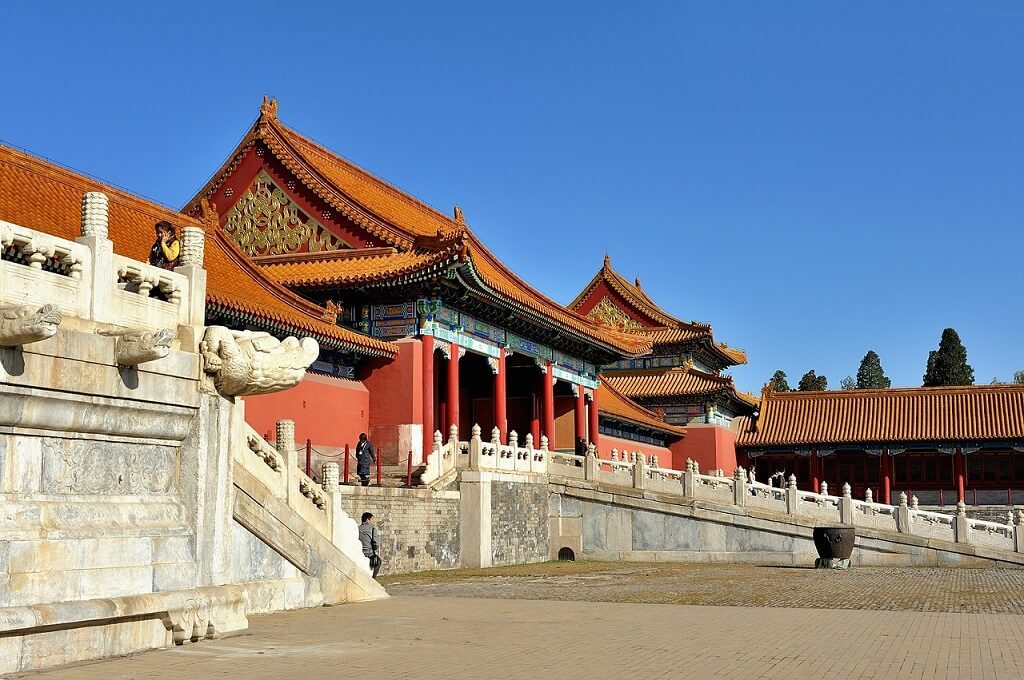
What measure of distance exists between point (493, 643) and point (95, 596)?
3.30 metres

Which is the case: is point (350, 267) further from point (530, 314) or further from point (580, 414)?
point (580, 414)

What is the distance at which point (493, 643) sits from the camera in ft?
33.3

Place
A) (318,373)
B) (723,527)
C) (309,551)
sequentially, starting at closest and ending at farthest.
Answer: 1. (309,551)
2. (318,373)
3. (723,527)

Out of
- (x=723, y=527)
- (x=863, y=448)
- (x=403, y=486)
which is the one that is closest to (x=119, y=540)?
(x=403, y=486)

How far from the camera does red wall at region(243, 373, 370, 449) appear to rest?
21.6m

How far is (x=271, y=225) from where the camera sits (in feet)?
91.8

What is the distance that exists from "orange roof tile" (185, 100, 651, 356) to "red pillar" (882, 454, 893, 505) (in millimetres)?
18224

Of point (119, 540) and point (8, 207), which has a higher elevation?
point (8, 207)

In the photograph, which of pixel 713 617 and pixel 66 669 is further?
pixel 713 617

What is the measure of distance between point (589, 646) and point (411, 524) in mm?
11368

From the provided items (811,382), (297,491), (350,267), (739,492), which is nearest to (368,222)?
(350,267)

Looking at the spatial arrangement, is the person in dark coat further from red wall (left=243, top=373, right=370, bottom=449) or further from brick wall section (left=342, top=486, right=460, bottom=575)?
red wall (left=243, top=373, right=370, bottom=449)

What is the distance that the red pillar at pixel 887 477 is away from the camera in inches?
1796

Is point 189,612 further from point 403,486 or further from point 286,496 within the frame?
point 403,486
